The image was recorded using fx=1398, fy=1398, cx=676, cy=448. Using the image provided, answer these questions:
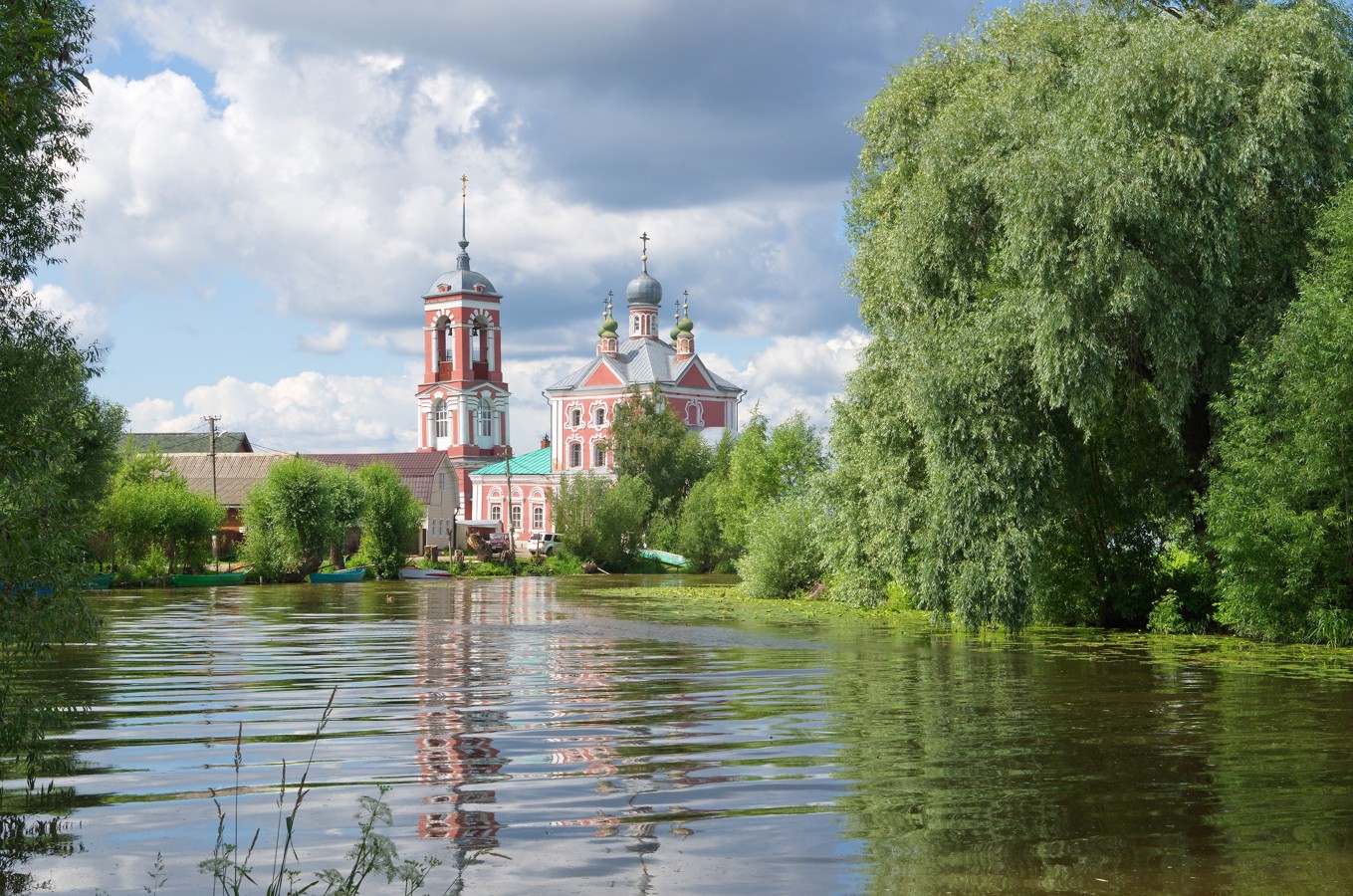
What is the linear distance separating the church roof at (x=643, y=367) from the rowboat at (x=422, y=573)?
35.7 metres

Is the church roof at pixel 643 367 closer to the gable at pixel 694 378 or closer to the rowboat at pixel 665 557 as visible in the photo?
the gable at pixel 694 378

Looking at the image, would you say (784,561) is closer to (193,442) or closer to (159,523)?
(159,523)

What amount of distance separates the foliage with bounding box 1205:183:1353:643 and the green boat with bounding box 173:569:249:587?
42412 mm

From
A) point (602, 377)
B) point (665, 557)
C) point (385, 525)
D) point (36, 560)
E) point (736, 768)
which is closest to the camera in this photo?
point (36, 560)

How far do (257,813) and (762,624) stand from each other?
2126cm

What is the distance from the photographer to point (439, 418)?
11200 cm

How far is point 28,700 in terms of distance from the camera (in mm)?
9836

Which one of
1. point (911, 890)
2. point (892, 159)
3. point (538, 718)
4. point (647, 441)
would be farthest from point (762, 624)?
point (647, 441)

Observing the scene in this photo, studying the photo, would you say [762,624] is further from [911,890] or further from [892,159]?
[911,890]

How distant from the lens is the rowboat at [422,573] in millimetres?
61219

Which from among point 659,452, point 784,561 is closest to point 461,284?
point 659,452

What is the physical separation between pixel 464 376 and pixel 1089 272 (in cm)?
9086

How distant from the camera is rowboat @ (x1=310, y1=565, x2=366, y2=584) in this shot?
5803cm

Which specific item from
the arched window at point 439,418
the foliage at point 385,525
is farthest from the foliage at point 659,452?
the arched window at point 439,418
